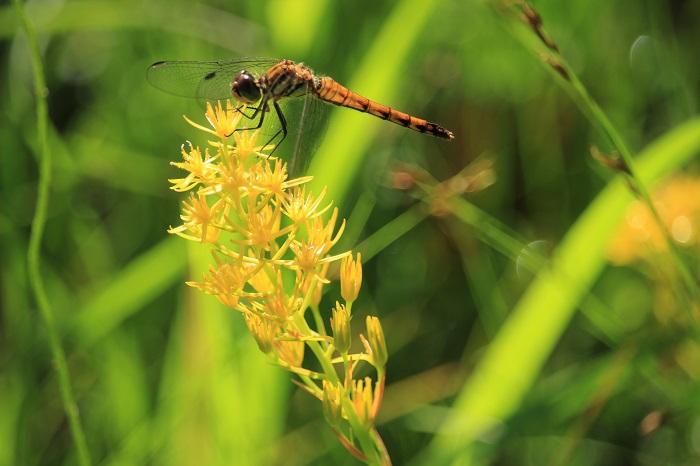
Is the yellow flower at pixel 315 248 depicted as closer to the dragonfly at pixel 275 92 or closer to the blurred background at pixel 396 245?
the dragonfly at pixel 275 92

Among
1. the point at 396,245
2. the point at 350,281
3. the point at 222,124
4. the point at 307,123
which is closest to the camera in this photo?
the point at 350,281

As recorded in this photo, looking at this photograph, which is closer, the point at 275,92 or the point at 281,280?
the point at 281,280

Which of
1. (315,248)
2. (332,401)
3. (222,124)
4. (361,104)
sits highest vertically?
(361,104)

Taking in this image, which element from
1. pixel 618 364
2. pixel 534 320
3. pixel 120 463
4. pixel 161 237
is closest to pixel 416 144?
pixel 161 237

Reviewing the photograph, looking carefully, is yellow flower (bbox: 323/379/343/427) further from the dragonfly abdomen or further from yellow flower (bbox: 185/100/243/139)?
the dragonfly abdomen

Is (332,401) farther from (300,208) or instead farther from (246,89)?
(246,89)

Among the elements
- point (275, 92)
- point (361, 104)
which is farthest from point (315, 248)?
point (361, 104)

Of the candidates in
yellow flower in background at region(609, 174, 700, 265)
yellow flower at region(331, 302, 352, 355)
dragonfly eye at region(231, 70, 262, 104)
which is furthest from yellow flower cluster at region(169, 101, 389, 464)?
yellow flower in background at region(609, 174, 700, 265)

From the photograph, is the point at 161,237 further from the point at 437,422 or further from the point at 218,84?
the point at 437,422
